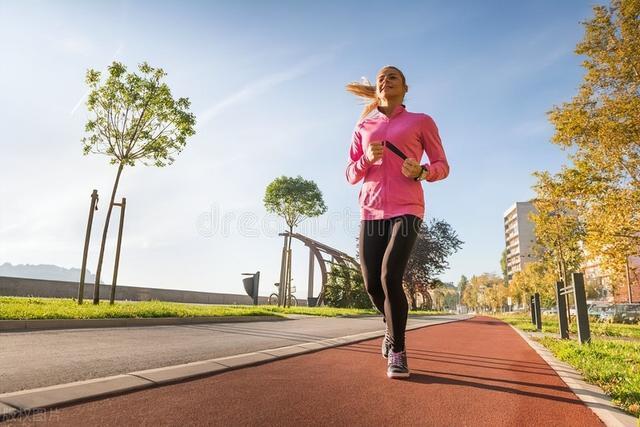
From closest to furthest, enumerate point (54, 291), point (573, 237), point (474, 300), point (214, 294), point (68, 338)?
1. point (68, 338)
2. point (573, 237)
3. point (54, 291)
4. point (214, 294)
5. point (474, 300)

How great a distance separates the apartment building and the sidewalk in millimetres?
112864

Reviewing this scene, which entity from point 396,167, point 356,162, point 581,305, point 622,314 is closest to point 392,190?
point 396,167

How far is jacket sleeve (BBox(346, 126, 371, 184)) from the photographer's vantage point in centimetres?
348

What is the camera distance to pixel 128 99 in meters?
12.5

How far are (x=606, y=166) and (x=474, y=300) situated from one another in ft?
280

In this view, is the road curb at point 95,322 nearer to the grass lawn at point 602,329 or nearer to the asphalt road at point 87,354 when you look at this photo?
the asphalt road at point 87,354

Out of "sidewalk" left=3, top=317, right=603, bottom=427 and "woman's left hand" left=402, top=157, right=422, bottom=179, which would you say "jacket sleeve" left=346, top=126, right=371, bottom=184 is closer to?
"woman's left hand" left=402, top=157, right=422, bottom=179

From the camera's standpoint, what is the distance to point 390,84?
12.0ft

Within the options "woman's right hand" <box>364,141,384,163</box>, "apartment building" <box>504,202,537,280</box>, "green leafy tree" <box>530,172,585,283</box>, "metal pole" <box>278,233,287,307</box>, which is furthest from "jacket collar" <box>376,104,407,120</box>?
"apartment building" <box>504,202,537,280</box>

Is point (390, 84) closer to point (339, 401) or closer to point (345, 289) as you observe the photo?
point (339, 401)

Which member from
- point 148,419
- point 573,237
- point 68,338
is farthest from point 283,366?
point 573,237

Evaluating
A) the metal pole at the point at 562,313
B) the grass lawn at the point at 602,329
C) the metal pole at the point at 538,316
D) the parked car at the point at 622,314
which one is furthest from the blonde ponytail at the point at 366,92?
the parked car at the point at 622,314

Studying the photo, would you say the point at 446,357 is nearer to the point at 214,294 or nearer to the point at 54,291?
the point at 54,291

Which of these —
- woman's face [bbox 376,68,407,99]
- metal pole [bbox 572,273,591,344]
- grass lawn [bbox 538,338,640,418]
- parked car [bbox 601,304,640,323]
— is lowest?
parked car [bbox 601,304,640,323]
